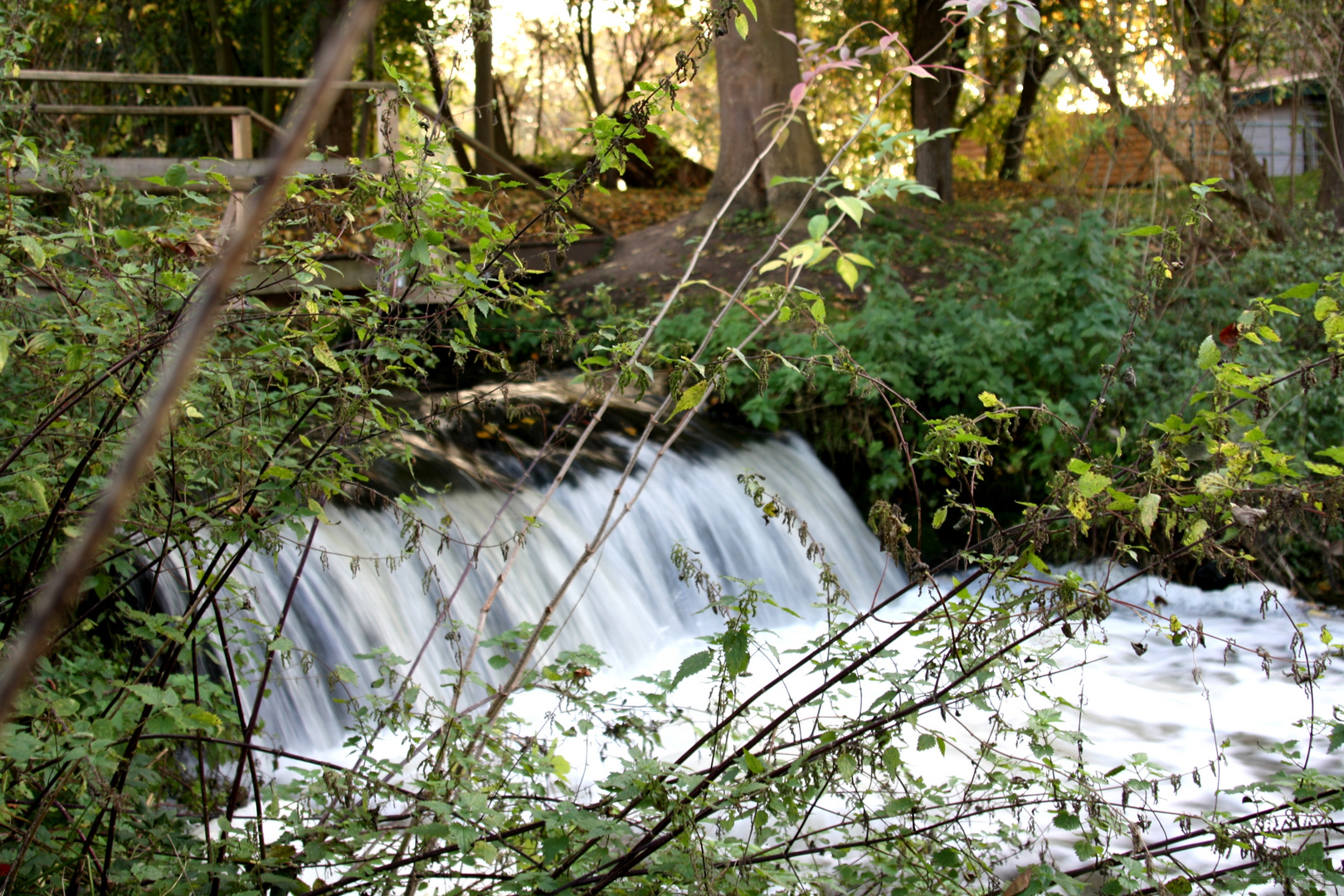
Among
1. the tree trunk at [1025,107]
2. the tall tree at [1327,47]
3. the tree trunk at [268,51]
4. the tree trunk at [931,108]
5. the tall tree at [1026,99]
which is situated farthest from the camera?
the tree trunk at [931,108]

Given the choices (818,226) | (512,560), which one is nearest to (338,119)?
(512,560)

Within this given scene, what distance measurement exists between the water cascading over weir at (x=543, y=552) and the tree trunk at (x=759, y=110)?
15.5ft

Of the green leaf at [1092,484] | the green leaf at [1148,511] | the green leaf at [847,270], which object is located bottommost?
the green leaf at [1148,511]

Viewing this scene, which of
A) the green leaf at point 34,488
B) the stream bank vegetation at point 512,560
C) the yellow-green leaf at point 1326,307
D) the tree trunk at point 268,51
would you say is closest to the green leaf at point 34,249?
the stream bank vegetation at point 512,560

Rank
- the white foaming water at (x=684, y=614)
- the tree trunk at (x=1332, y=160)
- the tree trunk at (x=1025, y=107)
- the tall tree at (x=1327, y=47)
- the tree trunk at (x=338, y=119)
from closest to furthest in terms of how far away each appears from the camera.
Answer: the white foaming water at (x=684, y=614), the tall tree at (x=1327, y=47), the tree trunk at (x=1332, y=160), the tree trunk at (x=1025, y=107), the tree trunk at (x=338, y=119)

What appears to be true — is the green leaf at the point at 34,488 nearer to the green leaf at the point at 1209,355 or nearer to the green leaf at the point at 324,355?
the green leaf at the point at 324,355

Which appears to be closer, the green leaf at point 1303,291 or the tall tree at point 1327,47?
the green leaf at point 1303,291

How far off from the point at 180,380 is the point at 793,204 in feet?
39.6

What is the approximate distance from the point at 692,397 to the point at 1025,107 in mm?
17521

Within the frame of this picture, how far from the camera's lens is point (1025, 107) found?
17562 mm

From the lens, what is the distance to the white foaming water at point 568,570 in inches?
183

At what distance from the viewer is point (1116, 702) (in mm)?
5539

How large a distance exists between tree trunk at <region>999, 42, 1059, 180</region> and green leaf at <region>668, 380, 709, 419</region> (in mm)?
6326

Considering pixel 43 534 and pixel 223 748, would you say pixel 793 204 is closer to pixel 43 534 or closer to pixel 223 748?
pixel 223 748
